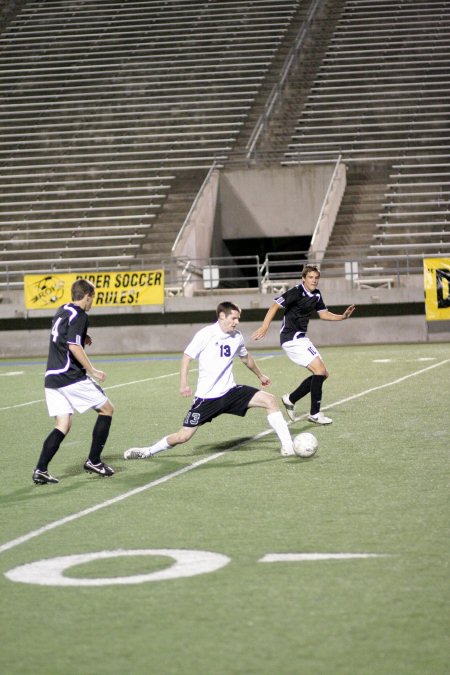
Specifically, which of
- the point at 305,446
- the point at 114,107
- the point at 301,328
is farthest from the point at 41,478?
the point at 114,107

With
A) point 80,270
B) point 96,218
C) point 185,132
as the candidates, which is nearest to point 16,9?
point 185,132

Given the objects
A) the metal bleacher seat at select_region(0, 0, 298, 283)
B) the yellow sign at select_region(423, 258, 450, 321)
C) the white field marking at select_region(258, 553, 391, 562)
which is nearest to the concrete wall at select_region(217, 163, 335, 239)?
the metal bleacher seat at select_region(0, 0, 298, 283)

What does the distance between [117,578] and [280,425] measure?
164 inches

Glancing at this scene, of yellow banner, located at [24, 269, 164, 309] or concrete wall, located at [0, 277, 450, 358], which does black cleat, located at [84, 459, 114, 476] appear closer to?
concrete wall, located at [0, 277, 450, 358]

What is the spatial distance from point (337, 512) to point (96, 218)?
28.0m

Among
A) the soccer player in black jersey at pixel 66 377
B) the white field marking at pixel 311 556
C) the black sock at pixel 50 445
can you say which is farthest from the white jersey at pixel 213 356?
the white field marking at pixel 311 556

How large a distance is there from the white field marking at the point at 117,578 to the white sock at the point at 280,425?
11.1 ft

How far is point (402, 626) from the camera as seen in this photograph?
4840mm

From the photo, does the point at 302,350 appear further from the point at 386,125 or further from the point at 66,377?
the point at 386,125

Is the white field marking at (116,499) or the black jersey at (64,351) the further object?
the black jersey at (64,351)

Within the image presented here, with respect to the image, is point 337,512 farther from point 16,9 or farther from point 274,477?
point 16,9

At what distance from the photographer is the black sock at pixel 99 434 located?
30.3 ft

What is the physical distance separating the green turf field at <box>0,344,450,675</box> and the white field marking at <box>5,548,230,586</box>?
2 centimetres

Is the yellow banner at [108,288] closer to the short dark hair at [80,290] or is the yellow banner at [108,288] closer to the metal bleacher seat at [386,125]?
the metal bleacher seat at [386,125]
